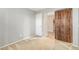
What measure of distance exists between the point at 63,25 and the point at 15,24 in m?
0.95

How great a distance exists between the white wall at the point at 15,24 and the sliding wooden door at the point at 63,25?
489 millimetres

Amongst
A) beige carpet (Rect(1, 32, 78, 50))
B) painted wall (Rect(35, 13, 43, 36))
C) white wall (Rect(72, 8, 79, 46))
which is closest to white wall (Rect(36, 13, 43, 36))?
painted wall (Rect(35, 13, 43, 36))

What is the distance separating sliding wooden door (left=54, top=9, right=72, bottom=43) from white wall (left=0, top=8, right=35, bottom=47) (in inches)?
19.3

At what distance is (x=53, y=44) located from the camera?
193cm

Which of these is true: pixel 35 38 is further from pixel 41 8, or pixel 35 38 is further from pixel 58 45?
pixel 41 8

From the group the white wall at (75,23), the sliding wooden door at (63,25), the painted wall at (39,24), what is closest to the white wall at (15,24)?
the painted wall at (39,24)

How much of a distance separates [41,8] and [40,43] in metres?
0.69

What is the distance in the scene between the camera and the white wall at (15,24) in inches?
72.7

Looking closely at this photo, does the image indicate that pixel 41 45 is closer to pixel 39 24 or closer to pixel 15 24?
pixel 39 24

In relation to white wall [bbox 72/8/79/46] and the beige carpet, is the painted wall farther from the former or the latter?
white wall [bbox 72/8/79/46]

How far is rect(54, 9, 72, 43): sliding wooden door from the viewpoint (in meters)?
1.89

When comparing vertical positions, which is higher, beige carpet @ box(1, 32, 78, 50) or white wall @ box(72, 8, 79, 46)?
white wall @ box(72, 8, 79, 46)

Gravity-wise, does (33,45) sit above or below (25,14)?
below
